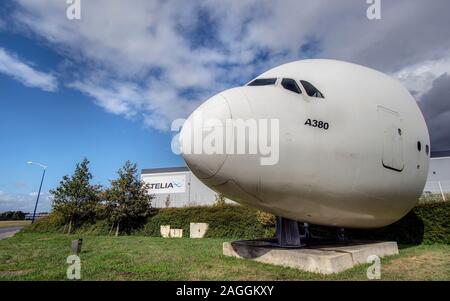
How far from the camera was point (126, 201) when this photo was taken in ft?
96.7

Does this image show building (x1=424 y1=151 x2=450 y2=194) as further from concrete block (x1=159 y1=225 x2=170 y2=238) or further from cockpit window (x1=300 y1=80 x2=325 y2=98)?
cockpit window (x1=300 y1=80 x2=325 y2=98)

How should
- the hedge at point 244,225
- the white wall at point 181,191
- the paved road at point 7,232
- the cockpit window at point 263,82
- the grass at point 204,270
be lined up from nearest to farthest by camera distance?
the grass at point 204,270 < the cockpit window at point 263,82 < the hedge at point 244,225 < the paved road at point 7,232 < the white wall at point 181,191

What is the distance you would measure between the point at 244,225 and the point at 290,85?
54.1 ft

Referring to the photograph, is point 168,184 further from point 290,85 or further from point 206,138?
point 206,138

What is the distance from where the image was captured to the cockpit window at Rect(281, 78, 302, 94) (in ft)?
24.9

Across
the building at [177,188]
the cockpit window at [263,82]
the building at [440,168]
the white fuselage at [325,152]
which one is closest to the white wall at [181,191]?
the building at [177,188]

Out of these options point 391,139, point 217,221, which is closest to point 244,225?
point 217,221

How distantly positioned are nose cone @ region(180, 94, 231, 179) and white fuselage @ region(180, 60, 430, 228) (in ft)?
0.08

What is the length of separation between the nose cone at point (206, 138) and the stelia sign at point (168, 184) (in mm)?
45800

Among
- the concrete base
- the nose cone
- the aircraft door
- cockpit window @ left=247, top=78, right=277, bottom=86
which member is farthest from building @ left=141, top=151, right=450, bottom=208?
the nose cone

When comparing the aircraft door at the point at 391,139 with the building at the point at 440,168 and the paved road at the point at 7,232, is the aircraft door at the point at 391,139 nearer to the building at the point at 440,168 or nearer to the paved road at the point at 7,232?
the paved road at the point at 7,232

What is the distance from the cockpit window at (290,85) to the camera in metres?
7.58
